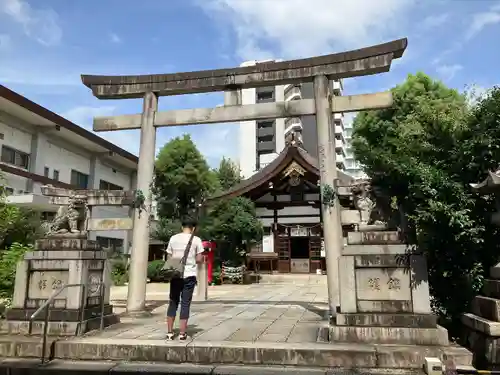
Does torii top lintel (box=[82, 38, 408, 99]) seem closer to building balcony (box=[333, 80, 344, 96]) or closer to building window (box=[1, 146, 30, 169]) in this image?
building window (box=[1, 146, 30, 169])

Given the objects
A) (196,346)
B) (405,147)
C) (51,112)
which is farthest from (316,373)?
(51,112)

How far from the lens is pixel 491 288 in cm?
569

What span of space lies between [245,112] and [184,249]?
492 cm

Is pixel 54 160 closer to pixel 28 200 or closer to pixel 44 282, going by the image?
pixel 28 200

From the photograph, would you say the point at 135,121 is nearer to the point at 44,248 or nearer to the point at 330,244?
the point at 44,248

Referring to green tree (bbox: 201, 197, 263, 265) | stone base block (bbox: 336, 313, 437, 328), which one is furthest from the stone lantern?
green tree (bbox: 201, 197, 263, 265)

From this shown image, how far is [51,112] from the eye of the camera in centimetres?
2125

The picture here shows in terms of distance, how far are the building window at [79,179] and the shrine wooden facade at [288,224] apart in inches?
397

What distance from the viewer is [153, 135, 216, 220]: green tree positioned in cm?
2780

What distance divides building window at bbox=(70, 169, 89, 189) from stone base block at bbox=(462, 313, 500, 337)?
79.4 feet

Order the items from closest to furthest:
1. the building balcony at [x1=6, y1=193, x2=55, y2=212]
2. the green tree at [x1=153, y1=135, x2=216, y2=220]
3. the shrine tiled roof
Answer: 1. the building balcony at [x1=6, y1=193, x2=55, y2=212]
2. the shrine tiled roof
3. the green tree at [x1=153, y1=135, x2=216, y2=220]

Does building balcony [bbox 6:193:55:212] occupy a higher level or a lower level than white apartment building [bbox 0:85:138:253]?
lower

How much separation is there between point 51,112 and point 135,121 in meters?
13.5

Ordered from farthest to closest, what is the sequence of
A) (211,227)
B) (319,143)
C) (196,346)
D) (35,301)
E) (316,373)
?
(211,227) → (319,143) → (35,301) → (196,346) → (316,373)
